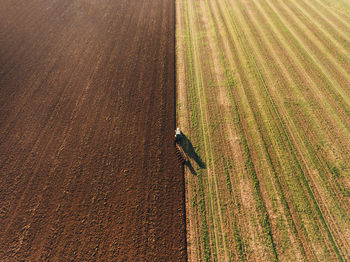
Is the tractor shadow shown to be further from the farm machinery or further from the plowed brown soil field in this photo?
the plowed brown soil field

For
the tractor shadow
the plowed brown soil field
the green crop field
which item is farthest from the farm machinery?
the green crop field

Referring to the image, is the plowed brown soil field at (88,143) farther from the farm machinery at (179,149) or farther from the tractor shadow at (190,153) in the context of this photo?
the tractor shadow at (190,153)

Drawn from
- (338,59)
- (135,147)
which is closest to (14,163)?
(135,147)

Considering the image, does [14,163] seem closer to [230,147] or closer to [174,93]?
[174,93]

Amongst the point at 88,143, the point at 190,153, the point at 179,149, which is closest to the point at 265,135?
the point at 190,153

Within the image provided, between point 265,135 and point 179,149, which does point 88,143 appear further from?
point 265,135

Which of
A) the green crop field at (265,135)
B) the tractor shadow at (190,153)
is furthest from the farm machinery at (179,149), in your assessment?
the green crop field at (265,135)
